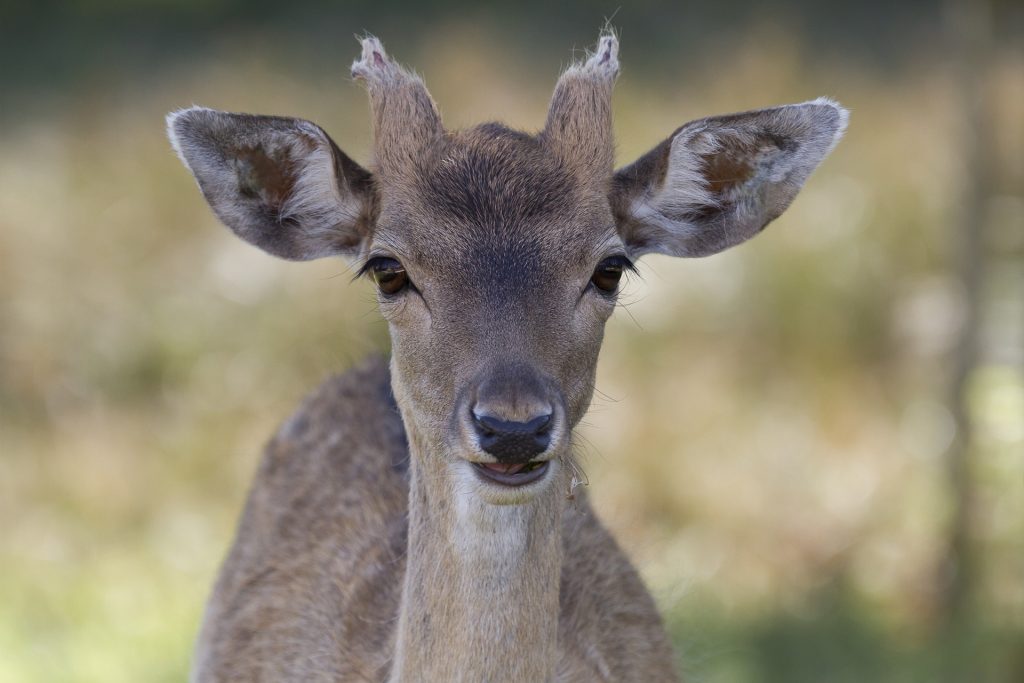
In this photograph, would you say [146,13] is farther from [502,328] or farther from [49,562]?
[502,328]

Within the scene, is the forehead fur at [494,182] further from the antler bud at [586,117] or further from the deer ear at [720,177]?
the deer ear at [720,177]

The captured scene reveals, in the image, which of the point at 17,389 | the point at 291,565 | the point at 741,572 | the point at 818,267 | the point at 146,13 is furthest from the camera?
the point at 146,13

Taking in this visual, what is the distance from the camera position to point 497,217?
3.73 metres

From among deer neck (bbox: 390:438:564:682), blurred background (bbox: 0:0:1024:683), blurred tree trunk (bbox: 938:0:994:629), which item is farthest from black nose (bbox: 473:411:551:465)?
blurred tree trunk (bbox: 938:0:994:629)

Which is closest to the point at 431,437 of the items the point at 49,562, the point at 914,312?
the point at 49,562

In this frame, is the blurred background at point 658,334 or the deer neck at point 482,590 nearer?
the deer neck at point 482,590

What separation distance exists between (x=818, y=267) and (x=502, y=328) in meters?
7.02

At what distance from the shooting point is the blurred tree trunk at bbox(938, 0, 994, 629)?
27.4ft

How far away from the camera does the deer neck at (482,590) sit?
3.64 meters

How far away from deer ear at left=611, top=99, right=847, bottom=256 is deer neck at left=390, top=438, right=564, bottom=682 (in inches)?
35.2

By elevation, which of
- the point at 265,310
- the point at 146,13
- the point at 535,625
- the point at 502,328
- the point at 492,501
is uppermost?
the point at 146,13

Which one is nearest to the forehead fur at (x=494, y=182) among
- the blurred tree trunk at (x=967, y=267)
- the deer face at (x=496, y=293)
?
the deer face at (x=496, y=293)

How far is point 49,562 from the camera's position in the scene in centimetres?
824

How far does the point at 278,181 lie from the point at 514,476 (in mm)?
1225
